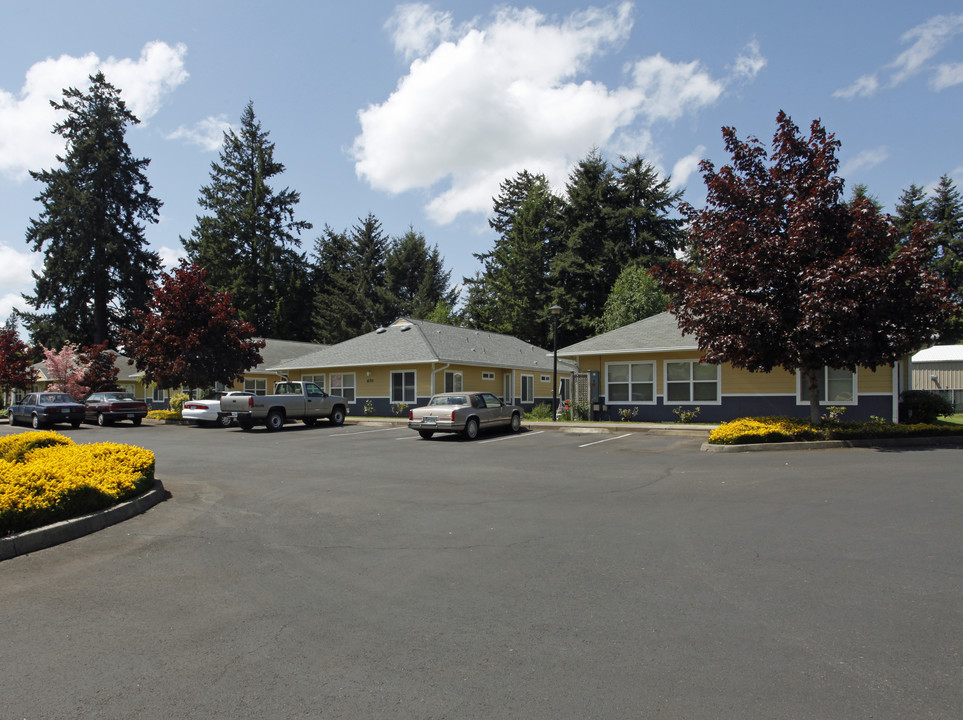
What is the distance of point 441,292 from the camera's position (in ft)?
203

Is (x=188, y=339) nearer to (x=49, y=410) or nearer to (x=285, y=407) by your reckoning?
(x=49, y=410)

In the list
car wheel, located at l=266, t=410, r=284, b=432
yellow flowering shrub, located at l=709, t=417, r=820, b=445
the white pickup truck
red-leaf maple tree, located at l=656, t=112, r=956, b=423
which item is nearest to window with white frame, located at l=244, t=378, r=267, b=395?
the white pickup truck

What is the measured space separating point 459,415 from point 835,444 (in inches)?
400

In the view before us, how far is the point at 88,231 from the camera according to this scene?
52906 millimetres

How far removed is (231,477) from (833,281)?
13697 millimetres

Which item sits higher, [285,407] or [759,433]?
[285,407]

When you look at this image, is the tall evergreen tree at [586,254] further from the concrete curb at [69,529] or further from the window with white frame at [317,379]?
the concrete curb at [69,529]

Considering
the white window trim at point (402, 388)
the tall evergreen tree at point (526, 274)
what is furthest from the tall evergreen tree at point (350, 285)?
the white window trim at point (402, 388)

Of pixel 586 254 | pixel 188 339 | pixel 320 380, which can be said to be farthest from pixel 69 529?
pixel 586 254

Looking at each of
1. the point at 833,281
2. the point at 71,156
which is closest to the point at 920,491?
the point at 833,281

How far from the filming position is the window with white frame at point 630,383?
82.6 feet

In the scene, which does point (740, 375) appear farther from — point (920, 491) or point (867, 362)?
point (920, 491)

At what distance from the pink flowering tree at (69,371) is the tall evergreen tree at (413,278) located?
25134 millimetres

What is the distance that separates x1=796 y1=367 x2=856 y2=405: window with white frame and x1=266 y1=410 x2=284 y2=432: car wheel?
18.8m
